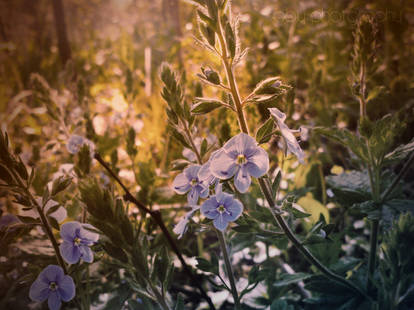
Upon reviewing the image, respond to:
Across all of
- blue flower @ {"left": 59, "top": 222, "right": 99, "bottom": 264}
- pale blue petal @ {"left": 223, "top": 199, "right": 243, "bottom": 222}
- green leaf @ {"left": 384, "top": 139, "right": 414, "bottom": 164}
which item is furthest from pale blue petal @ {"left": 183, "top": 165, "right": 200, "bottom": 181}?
green leaf @ {"left": 384, "top": 139, "right": 414, "bottom": 164}

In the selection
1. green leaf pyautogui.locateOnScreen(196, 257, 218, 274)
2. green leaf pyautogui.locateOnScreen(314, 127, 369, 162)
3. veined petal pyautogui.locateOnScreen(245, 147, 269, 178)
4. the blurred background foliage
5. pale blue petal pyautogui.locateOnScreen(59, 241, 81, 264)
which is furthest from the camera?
the blurred background foliage

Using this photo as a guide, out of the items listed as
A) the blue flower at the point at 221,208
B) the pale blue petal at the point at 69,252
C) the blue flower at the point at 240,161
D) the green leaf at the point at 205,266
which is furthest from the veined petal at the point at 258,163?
the pale blue petal at the point at 69,252

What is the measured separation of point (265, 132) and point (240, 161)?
0.09 m

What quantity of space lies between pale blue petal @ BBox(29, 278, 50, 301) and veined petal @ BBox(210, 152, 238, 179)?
45 centimetres

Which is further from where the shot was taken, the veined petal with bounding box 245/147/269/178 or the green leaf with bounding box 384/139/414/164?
the green leaf with bounding box 384/139/414/164

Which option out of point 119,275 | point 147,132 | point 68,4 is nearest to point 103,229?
point 119,275

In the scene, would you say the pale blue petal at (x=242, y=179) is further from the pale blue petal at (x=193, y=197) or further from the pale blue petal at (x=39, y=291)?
the pale blue petal at (x=39, y=291)

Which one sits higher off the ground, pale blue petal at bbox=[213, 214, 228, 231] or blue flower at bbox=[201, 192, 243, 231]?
blue flower at bbox=[201, 192, 243, 231]

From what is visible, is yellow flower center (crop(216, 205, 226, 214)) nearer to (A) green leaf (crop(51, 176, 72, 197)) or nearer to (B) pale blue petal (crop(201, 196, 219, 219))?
(B) pale blue petal (crop(201, 196, 219, 219))

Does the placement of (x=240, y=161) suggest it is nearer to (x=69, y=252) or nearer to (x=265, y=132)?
(x=265, y=132)

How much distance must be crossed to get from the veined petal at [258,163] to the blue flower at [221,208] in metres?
0.11

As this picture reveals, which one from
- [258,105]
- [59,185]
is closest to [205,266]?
[59,185]

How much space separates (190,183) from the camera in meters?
0.79

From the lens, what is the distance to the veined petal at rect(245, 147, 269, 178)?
1.99 ft
